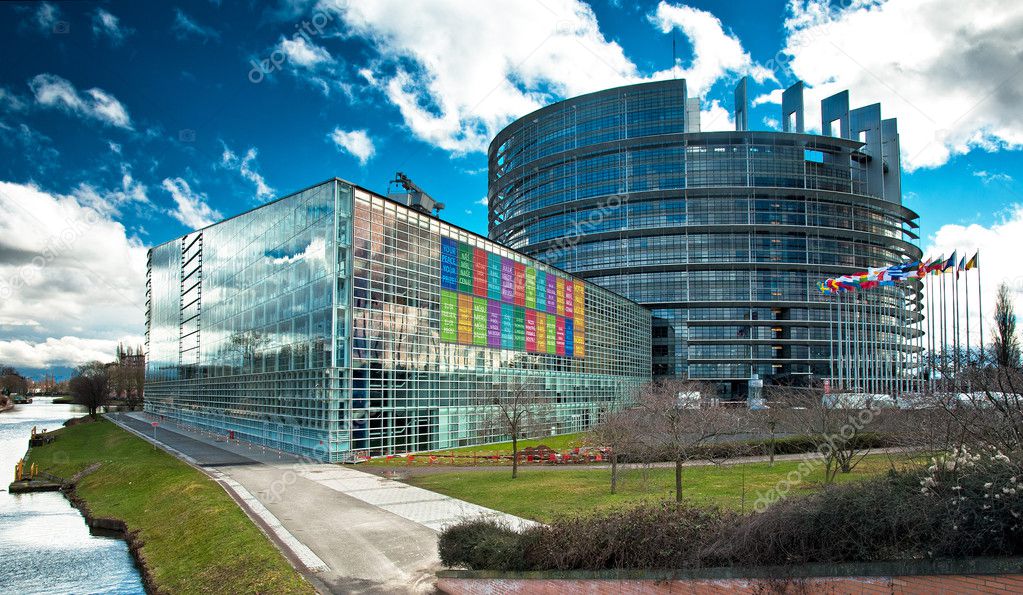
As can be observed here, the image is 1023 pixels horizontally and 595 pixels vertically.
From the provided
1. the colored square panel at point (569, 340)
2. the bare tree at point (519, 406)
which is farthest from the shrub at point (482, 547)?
the colored square panel at point (569, 340)

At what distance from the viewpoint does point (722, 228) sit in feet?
332

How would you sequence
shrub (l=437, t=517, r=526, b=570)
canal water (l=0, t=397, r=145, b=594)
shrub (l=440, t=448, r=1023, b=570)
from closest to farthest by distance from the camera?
shrub (l=440, t=448, r=1023, b=570), shrub (l=437, t=517, r=526, b=570), canal water (l=0, t=397, r=145, b=594)

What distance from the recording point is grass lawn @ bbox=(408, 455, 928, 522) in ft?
75.9

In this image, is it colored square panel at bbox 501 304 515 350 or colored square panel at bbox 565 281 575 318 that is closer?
colored square panel at bbox 501 304 515 350

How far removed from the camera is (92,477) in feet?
130

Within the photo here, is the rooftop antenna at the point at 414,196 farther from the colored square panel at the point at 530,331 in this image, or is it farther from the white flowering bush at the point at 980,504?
the white flowering bush at the point at 980,504

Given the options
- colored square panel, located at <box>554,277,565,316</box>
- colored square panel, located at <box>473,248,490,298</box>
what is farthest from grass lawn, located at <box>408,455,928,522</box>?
colored square panel, located at <box>554,277,565,316</box>

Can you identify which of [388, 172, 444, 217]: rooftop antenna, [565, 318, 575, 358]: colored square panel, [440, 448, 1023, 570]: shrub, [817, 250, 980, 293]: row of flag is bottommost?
[440, 448, 1023, 570]: shrub

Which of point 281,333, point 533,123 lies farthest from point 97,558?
point 533,123

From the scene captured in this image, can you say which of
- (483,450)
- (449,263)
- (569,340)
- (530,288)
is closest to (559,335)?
(569,340)

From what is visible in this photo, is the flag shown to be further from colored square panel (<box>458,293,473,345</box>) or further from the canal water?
the canal water

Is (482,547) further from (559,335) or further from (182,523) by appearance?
(559,335)

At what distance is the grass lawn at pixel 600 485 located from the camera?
2314 cm

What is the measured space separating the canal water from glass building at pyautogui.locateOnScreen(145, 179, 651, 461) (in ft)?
44.4
